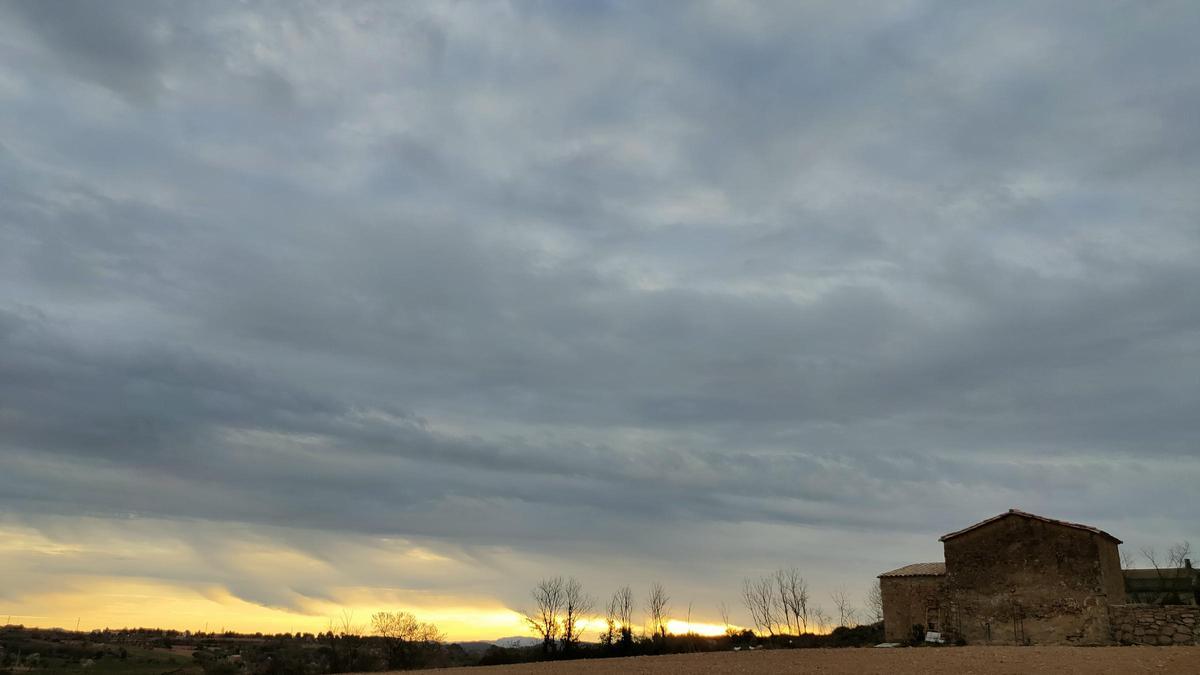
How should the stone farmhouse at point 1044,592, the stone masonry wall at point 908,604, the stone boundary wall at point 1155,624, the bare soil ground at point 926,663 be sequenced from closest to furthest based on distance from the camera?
the bare soil ground at point 926,663, the stone boundary wall at point 1155,624, the stone farmhouse at point 1044,592, the stone masonry wall at point 908,604

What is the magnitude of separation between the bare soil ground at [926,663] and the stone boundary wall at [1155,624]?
5.29 m

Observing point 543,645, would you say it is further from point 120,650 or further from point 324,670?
point 120,650

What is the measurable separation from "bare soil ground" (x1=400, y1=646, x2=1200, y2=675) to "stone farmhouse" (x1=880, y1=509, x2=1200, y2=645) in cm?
598

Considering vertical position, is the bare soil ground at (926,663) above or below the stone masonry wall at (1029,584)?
below

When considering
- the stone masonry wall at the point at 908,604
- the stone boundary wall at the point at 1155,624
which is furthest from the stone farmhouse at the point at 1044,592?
the stone masonry wall at the point at 908,604

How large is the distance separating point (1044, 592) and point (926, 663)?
1462 cm

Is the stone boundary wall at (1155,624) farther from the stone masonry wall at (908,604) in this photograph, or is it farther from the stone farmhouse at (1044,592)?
the stone masonry wall at (908,604)

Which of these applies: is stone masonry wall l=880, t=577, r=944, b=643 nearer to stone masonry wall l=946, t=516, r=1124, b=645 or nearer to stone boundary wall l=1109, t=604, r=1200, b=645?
stone masonry wall l=946, t=516, r=1124, b=645

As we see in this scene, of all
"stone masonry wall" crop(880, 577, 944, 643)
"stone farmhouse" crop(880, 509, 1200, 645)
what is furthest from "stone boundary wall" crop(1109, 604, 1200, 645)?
"stone masonry wall" crop(880, 577, 944, 643)

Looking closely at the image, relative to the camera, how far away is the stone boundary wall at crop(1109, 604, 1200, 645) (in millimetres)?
35750

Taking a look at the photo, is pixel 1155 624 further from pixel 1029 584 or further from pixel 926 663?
pixel 926 663

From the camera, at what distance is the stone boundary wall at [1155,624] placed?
117 feet

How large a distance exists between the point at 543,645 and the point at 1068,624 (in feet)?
117

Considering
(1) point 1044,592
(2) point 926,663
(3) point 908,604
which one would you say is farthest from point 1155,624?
(3) point 908,604
